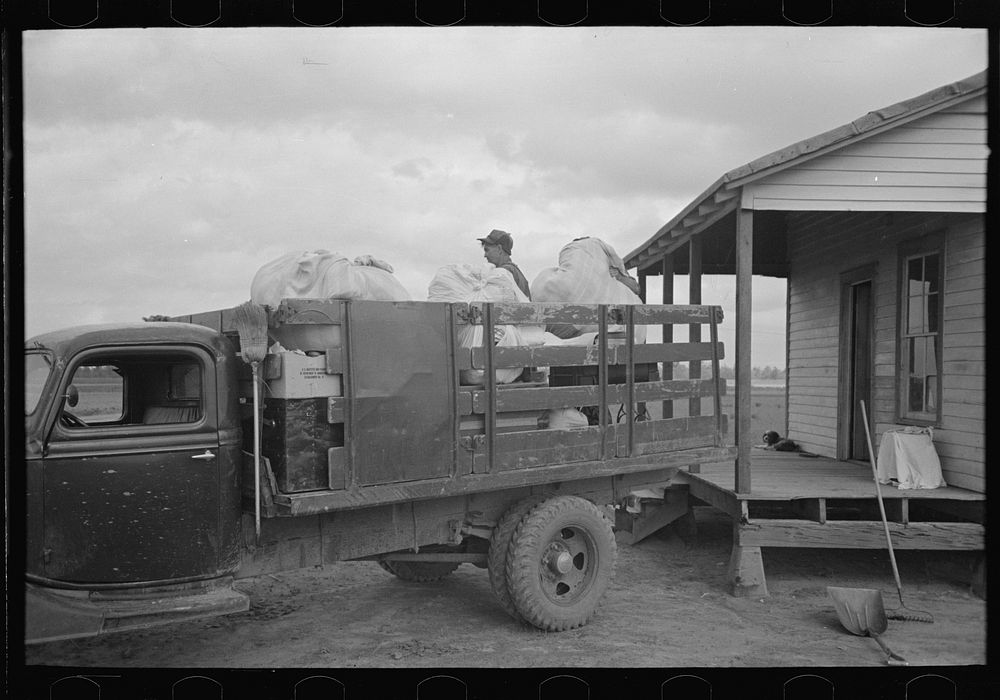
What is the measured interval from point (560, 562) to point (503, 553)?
43 cm

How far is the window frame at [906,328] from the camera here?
7.56 meters

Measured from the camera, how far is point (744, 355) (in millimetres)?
6883

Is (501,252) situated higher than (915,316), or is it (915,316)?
(501,252)

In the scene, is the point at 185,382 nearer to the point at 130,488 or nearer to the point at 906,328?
the point at 130,488

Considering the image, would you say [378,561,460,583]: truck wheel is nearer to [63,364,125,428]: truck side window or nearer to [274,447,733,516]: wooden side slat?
[274,447,733,516]: wooden side slat

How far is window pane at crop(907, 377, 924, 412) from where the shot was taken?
26.3 ft

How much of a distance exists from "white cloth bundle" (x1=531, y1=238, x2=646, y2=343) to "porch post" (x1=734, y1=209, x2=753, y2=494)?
3.26 ft

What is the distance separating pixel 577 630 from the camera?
5734 mm

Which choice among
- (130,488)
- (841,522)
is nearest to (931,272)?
(841,522)

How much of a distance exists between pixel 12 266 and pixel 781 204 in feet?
19.4

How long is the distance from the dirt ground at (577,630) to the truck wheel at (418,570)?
0.09m

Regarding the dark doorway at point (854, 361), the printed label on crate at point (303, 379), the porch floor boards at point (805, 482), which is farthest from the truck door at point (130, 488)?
the dark doorway at point (854, 361)

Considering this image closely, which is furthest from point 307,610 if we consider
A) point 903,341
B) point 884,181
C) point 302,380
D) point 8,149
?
point 903,341
